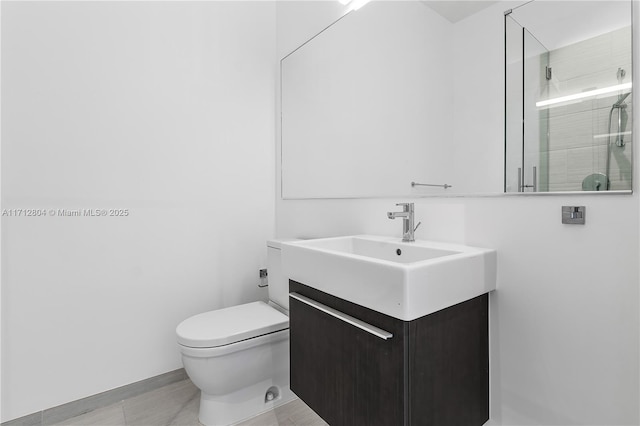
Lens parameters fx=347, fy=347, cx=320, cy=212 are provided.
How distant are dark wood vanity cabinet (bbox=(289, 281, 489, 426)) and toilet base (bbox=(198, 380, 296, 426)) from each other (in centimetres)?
41

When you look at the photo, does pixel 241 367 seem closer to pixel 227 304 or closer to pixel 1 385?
pixel 227 304

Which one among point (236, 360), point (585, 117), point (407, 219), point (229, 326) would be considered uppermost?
point (585, 117)

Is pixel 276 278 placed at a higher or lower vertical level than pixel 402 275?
lower

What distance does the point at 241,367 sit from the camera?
1501 mm

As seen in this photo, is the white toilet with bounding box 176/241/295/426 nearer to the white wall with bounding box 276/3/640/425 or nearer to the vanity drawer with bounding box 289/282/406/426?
the vanity drawer with bounding box 289/282/406/426

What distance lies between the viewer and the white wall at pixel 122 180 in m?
1.51

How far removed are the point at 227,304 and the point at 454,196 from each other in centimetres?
143

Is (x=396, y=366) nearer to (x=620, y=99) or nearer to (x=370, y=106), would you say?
(x=620, y=99)

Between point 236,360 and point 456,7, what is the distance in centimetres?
169

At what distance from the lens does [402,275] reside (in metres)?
0.89

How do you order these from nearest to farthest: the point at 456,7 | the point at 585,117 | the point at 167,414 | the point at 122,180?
the point at 585,117 < the point at 456,7 < the point at 167,414 < the point at 122,180

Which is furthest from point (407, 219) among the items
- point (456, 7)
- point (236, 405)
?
point (236, 405)

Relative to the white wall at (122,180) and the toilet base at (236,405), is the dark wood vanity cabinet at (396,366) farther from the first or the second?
the white wall at (122,180)

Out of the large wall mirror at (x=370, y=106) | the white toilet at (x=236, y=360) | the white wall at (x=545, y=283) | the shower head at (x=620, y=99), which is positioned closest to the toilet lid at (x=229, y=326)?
the white toilet at (x=236, y=360)
